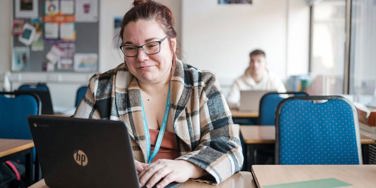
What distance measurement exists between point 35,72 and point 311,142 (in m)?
4.84

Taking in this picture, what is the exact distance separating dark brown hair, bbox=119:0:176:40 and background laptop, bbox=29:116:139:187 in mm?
507

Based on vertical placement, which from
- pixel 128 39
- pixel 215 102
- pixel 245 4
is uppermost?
pixel 245 4

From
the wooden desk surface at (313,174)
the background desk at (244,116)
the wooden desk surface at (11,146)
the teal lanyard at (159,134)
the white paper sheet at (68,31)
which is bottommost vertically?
the background desk at (244,116)

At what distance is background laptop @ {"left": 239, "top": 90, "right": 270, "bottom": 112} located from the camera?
3.79 metres

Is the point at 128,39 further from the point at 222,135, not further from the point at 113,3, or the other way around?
the point at 113,3

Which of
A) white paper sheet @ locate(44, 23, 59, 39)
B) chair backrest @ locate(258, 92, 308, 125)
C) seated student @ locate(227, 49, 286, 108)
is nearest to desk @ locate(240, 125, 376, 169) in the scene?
chair backrest @ locate(258, 92, 308, 125)

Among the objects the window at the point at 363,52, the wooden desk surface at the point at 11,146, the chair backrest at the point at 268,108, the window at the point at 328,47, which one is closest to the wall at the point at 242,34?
the window at the point at 328,47

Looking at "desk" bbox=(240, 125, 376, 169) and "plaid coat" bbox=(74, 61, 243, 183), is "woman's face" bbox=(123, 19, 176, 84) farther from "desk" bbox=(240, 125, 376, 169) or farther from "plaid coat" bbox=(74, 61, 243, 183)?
"desk" bbox=(240, 125, 376, 169)

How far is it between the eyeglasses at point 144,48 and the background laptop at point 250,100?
98.0 inches

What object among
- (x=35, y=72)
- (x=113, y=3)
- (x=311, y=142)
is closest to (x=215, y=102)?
(x=311, y=142)

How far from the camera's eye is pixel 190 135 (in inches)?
56.6

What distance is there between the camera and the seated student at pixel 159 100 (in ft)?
4.52

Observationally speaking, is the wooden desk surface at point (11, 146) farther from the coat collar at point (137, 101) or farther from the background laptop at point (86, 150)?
the background laptop at point (86, 150)

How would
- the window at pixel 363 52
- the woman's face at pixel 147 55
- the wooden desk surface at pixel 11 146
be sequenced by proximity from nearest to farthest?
the woman's face at pixel 147 55, the wooden desk surface at pixel 11 146, the window at pixel 363 52
